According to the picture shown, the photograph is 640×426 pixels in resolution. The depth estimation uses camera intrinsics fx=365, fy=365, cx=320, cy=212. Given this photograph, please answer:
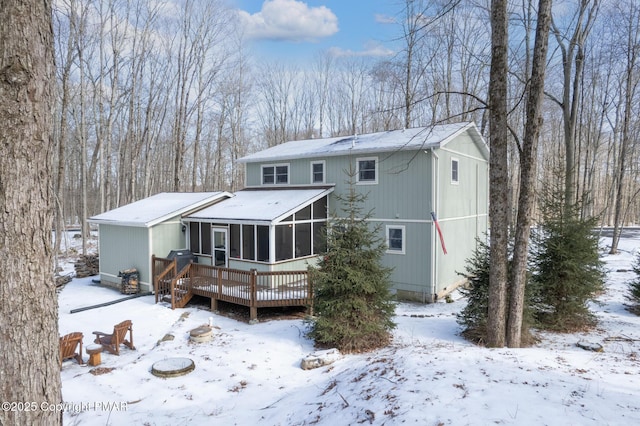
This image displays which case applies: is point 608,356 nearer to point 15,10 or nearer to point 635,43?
point 15,10

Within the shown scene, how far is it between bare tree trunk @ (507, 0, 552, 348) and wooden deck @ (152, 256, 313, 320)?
16.9 feet

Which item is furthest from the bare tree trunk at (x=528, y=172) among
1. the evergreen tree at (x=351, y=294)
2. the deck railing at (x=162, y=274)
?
the deck railing at (x=162, y=274)

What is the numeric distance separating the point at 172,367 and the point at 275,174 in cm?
1026

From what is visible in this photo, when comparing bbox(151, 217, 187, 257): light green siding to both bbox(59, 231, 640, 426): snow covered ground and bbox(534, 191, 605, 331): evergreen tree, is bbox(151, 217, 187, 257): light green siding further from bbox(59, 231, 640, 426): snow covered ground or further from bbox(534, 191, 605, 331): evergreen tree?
bbox(534, 191, 605, 331): evergreen tree

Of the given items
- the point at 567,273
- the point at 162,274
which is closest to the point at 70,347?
the point at 162,274

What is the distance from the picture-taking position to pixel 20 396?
7.02 ft

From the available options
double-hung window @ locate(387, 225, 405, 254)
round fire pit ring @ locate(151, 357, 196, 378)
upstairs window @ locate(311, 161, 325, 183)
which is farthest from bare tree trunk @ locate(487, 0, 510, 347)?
upstairs window @ locate(311, 161, 325, 183)

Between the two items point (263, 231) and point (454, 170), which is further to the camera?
point (454, 170)

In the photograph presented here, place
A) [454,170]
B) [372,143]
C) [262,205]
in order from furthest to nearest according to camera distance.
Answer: [454,170] → [372,143] → [262,205]

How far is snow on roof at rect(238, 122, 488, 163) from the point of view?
1278cm

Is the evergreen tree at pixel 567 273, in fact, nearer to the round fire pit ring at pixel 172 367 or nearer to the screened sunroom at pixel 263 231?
the screened sunroom at pixel 263 231

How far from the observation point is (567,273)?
8.27 metres

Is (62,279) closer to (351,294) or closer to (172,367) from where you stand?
(172,367)

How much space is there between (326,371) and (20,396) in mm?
5408
